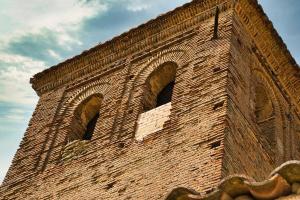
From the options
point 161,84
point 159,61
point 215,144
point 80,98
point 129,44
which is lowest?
point 215,144

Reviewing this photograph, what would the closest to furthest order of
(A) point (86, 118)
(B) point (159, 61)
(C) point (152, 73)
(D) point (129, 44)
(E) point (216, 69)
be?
(E) point (216, 69)
(C) point (152, 73)
(B) point (159, 61)
(A) point (86, 118)
(D) point (129, 44)

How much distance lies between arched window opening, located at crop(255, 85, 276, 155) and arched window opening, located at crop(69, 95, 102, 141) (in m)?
3.01

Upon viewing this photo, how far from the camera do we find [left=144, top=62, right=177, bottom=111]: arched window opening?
13117 mm

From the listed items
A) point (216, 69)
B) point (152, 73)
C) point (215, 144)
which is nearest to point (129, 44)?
point (152, 73)

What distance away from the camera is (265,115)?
43.7 feet

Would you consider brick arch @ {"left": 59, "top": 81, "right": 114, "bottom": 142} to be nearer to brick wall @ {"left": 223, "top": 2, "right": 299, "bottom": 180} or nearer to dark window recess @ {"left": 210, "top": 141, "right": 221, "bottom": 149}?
brick wall @ {"left": 223, "top": 2, "right": 299, "bottom": 180}

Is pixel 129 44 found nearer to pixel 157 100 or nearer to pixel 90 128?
pixel 157 100

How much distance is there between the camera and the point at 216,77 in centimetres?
1159

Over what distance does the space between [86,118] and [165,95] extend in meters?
1.84

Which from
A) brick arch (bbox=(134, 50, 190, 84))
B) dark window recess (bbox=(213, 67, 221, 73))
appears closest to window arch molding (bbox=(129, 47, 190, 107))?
brick arch (bbox=(134, 50, 190, 84))

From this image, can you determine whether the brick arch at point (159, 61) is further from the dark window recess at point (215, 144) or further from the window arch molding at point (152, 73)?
the dark window recess at point (215, 144)

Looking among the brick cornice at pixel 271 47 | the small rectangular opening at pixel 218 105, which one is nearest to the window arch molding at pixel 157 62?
the brick cornice at pixel 271 47

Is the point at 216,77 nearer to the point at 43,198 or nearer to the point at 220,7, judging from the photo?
the point at 220,7

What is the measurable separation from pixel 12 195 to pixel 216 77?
156 inches
